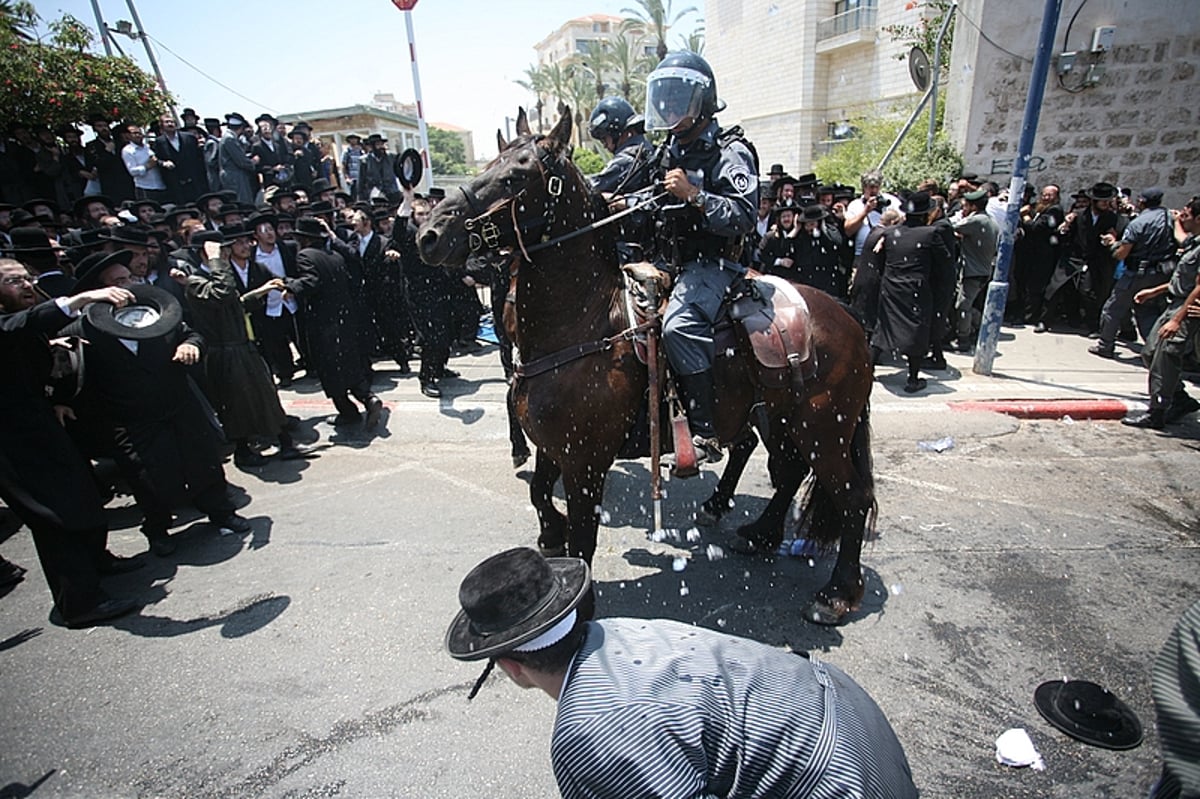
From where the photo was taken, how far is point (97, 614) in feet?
12.9

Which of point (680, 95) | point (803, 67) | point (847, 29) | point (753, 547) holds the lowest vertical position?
point (753, 547)

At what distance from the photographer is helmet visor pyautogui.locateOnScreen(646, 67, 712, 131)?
3350 mm

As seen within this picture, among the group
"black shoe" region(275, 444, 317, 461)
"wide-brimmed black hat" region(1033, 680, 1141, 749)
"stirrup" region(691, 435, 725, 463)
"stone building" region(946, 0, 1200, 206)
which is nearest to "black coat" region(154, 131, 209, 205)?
"black shoe" region(275, 444, 317, 461)

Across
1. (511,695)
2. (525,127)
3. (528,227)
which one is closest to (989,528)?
(511,695)

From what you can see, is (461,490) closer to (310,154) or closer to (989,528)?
(989,528)

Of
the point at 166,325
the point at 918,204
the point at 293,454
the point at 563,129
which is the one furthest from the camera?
the point at 918,204

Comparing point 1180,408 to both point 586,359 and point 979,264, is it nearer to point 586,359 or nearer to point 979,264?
point 979,264

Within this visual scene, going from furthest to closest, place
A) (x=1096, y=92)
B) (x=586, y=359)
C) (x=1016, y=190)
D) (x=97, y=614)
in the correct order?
(x=1096, y=92), (x=1016, y=190), (x=97, y=614), (x=586, y=359)

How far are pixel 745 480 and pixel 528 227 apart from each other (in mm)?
3424

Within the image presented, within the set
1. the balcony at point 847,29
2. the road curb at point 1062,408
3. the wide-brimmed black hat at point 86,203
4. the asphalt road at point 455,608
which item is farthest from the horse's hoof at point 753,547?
the balcony at point 847,29

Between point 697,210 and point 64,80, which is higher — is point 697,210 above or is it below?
below

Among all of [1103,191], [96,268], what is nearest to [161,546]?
[96,268]

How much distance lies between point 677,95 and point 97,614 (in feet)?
15.7

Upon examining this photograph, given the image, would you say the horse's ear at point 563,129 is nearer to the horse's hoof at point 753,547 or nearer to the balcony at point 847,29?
the horse's hoof at point 753,547
